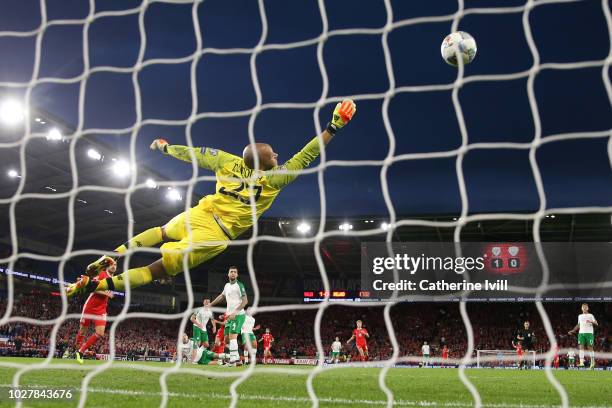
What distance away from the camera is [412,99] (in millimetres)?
19328

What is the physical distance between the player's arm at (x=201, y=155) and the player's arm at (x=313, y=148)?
57cm

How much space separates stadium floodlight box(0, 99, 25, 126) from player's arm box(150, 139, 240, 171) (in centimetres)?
1238

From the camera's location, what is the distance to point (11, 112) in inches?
691

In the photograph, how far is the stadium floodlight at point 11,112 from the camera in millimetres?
17188

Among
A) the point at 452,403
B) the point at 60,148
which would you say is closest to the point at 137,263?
the point at 60,148

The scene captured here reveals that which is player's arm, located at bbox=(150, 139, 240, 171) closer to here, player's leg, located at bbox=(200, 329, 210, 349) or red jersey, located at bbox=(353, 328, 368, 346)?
player's leg, located at bbox=(200, 329, 210, 349)

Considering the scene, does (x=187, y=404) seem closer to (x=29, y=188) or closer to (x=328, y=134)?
(x=328, y=134)

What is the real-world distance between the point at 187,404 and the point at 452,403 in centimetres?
245

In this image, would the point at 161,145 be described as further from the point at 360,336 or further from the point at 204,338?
the point at 360,336

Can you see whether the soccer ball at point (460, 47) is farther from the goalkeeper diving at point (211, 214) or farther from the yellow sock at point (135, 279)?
the yellow sock at point (135, 279)

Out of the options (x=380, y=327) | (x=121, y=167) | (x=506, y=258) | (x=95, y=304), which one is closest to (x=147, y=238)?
(x=95, y=304)

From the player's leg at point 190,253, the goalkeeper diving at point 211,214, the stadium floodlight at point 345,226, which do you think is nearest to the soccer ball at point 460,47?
the goalkeeper diving at point 211,214

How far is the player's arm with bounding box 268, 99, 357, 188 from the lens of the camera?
4.91 meters

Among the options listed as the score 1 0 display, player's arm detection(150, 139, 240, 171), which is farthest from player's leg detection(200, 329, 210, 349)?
the score 1 0 display
